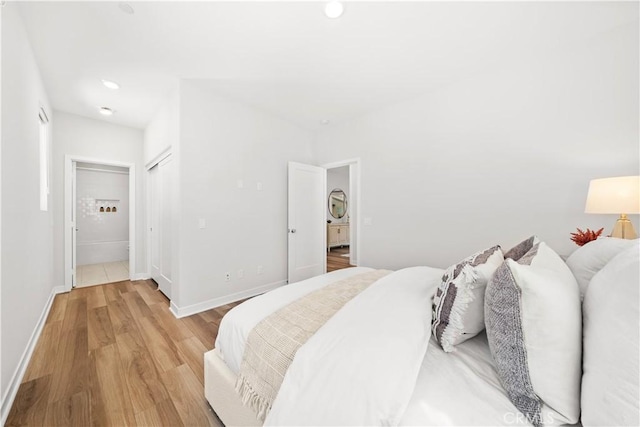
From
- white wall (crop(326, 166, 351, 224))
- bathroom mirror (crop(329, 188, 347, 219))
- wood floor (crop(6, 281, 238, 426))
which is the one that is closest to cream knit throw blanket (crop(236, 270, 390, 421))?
wood floor (crop(6, 281, 238, 426))

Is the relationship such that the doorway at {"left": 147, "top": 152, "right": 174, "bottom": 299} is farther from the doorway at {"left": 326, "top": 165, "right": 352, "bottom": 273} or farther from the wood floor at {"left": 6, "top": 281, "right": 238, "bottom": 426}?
the doorway at {"left": 326, "top": 165, "right": 352, "bottom": 273}

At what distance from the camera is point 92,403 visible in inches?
56.3

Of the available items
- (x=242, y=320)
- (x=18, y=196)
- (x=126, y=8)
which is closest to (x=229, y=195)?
(x=18, y=196)

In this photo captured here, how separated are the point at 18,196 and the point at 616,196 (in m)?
4.11

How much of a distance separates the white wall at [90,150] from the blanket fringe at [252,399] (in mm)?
3965

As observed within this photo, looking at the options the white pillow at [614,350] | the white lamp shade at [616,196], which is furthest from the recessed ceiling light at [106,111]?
the white lamp shade at [616,196]

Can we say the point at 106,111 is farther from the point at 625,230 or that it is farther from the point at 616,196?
the point at 625,230

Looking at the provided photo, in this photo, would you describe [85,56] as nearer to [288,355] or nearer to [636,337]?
[288,355]

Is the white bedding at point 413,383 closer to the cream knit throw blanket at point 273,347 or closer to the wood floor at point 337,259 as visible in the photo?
the cream knit throw blanket at point 273,347

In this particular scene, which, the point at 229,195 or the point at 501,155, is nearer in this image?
the point at 501,155

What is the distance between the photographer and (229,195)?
303cm

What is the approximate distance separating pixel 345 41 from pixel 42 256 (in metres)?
3.73

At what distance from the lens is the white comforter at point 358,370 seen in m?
0.67

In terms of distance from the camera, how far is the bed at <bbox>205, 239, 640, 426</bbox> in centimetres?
56
